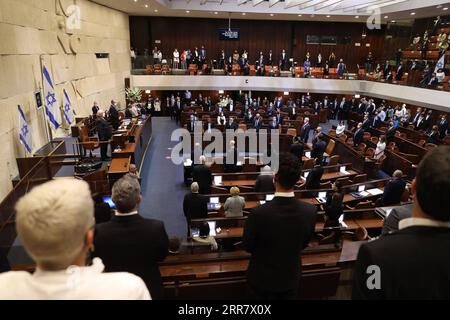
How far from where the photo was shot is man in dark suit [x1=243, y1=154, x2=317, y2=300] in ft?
6.91

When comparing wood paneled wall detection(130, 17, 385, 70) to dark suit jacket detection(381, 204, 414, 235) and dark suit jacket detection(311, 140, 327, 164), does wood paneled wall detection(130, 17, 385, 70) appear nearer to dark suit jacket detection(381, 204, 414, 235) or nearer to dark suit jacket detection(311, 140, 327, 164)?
dark suit jacket detection(311, 140, 327, 164)

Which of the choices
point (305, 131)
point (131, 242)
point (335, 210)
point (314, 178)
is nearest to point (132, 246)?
point (131, 242)

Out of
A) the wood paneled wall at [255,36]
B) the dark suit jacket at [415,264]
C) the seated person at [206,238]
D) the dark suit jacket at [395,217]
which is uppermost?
the wood paneled wall at [255,36]

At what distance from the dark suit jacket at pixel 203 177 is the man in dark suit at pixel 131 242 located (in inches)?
199

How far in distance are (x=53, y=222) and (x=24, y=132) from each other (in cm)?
831

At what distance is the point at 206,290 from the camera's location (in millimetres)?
2924

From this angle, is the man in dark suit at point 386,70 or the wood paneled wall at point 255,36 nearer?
the man in dark suit at point 386,70

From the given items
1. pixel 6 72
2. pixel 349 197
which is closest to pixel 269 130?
pixel 349 197

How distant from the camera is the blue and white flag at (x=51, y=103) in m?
9.09

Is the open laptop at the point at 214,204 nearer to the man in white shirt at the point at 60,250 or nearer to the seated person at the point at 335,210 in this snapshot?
the seated person at the point at 335,210

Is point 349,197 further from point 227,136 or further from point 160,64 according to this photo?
point 160,64

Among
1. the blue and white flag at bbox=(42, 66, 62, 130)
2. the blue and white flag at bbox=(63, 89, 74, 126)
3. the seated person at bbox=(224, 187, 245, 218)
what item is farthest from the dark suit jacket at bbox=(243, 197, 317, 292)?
the blue and white flag at bbox=(63, 89, 74, 126)

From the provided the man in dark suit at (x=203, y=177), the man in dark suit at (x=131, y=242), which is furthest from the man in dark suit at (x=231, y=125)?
the man in dark suit at (x=131, y=242)

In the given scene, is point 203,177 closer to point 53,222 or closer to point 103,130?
point 103,130
